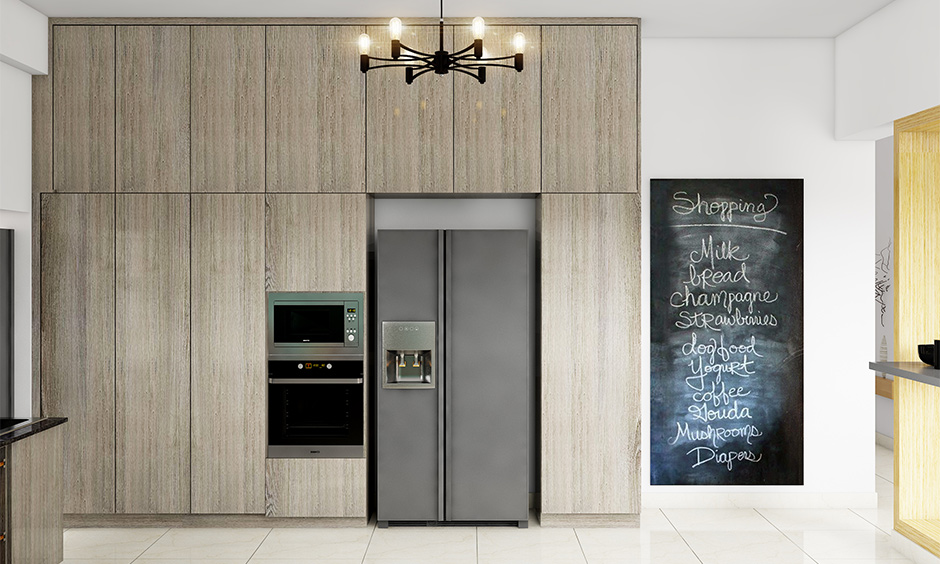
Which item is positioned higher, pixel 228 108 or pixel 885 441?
pixel 228 108

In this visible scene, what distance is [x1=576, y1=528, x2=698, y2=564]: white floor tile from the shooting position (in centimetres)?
376

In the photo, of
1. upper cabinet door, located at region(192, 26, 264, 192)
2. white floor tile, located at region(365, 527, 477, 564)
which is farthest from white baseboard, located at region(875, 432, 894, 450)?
upper cabinet door, located at region(192, 26, 264, 192)

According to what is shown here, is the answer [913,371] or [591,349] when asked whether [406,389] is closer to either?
[591,349]

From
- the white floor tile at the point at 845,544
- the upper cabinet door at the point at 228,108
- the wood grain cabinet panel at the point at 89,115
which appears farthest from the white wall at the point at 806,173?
the wood grain cabinet panel at the point at 89,115

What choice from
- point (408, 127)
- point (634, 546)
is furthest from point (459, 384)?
point (408, 127)

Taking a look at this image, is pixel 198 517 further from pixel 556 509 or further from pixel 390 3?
pixel 390 3

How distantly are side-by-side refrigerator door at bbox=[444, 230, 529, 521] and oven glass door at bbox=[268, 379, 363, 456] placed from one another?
56 centimetres

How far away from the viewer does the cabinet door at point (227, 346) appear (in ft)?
13.7

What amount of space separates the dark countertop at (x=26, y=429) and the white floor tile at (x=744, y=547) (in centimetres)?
339

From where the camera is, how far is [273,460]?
13.7ft

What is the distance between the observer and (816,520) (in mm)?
4398

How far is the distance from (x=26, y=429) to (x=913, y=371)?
4.33 metres

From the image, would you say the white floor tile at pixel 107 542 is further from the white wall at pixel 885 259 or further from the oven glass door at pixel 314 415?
the white wall at pixel 885 259

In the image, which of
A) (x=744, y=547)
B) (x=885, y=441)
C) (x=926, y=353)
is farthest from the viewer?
(x=885, y=441)
